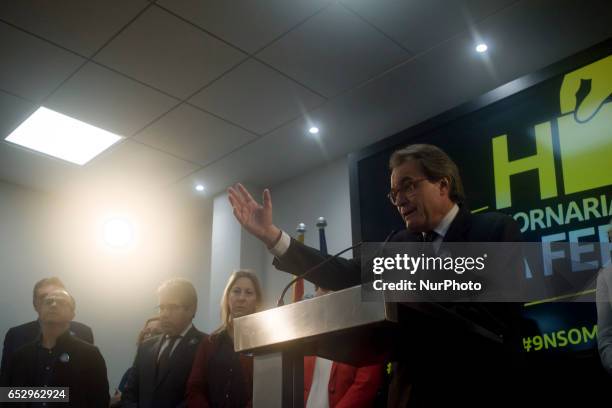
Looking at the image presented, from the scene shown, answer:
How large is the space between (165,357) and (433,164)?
5.83 ft


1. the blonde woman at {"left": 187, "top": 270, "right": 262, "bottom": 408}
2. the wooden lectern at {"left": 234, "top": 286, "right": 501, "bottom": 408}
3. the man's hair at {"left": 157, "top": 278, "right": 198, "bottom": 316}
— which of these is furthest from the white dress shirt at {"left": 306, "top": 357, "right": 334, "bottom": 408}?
the wooden lectern at {"left": 234, "top": 286, "right": 501, "bottom": 408}

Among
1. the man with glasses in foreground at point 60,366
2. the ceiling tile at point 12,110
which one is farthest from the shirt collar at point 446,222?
the ceiling tile at point 12,110

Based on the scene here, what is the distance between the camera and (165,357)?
2.70 metres

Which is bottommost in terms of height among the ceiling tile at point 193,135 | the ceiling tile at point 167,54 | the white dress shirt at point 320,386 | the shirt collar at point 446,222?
the white dress shirt at point 320,386

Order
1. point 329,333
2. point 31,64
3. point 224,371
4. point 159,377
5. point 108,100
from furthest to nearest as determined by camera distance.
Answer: point 108,100 < point 31,64 < point 159,377 < point 224,371 < point 329,333

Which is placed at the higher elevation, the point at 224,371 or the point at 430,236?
the point at 430,236

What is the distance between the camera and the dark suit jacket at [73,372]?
2.64 m

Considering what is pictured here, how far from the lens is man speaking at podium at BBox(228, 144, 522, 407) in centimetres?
116

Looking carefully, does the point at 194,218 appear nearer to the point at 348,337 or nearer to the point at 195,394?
the point at 195,394

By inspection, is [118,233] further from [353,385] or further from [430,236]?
[430,236]

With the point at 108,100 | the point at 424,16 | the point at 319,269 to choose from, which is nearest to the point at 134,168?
the point at 108,100

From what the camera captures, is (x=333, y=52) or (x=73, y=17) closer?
(x=73, y=17)

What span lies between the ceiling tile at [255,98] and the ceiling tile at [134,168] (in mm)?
782

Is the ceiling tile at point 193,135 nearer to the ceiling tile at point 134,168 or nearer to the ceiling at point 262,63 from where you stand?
Answer: the ceiling at point 262,63
